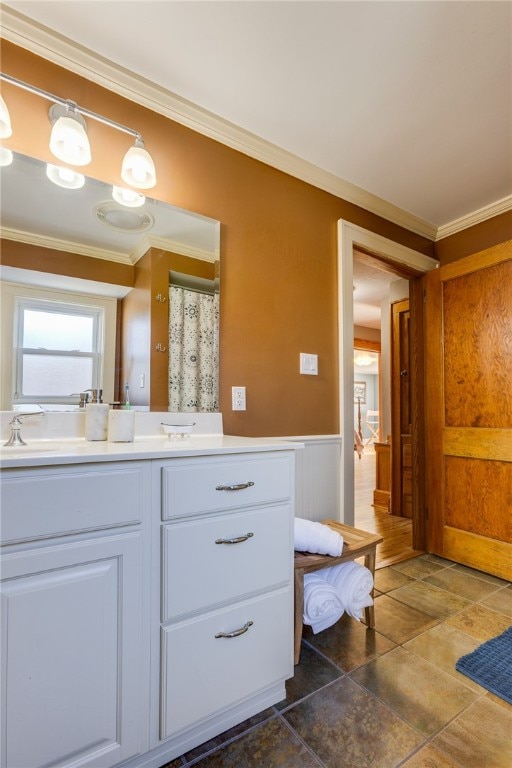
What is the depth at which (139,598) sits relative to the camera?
3.06ft

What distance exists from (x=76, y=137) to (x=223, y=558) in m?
1.56

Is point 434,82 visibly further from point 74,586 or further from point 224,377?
point 74,586

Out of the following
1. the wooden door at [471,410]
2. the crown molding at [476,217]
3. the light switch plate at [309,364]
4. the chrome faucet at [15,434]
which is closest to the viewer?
the chrome faucet at [15,434]

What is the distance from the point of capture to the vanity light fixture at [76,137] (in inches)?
→ 49.7

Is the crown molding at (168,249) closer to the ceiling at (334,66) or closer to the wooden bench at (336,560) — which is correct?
the ceiling at (334,66)

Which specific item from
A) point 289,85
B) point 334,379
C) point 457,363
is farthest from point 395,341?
point 289,85

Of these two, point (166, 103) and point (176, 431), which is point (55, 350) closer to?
point (176, 431)

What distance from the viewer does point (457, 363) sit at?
2.45 metres

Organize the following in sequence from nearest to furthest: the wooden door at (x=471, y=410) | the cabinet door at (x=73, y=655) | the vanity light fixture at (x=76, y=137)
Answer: the cabinet door at (x=73, y=655)
the vanity light fixture at (x=76, y=137)
the wooden door at (x=471, y=410)

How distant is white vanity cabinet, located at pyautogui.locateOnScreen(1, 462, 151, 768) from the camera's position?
0.78 metres

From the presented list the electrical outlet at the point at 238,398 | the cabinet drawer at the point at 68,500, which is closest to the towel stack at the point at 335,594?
the electrical outlet at the point at 238,398

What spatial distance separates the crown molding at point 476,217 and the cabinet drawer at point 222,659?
2.76 m

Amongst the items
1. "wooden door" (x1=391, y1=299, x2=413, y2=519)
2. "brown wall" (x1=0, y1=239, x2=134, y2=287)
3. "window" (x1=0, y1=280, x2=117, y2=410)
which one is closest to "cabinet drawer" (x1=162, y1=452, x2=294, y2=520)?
"window" (x1=0, y1=280, x2=117, y2=410)

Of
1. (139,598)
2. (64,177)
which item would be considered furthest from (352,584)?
(64,177)
